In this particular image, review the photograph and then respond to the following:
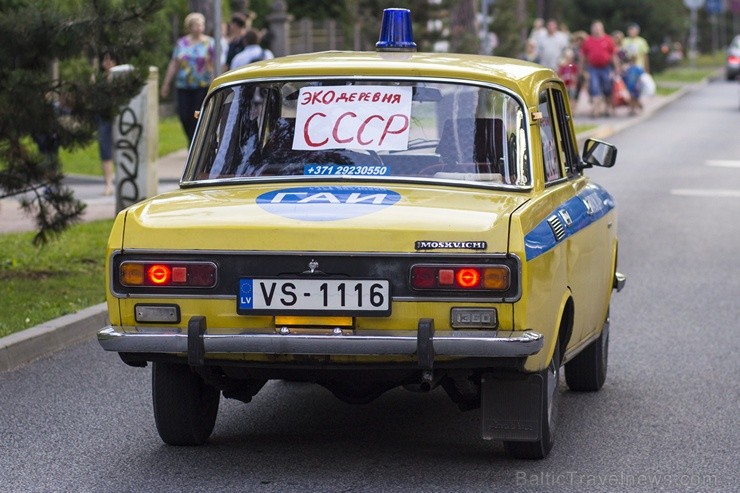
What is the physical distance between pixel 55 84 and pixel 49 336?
7.65 ft

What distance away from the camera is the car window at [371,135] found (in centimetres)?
658

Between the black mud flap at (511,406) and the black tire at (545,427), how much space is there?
0.20 ft

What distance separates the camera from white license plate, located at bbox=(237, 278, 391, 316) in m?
5.83

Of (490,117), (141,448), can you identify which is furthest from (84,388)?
(490,117)

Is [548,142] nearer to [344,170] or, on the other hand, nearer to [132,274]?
[344,170]

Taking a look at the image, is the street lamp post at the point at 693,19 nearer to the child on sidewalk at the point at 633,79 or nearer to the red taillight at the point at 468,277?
the child on sidewalk at the point at 633,79

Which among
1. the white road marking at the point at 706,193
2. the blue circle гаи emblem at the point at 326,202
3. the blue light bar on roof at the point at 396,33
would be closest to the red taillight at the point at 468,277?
the blue circle гаи emblem at the point at 326,202

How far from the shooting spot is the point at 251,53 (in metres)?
18.3

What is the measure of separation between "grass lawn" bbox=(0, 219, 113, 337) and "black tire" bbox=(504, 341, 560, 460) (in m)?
3.80

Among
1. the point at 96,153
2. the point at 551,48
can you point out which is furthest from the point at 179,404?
the point at 551,48

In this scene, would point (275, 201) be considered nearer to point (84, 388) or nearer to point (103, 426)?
point (103, 426)

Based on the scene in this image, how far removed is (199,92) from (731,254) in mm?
6751

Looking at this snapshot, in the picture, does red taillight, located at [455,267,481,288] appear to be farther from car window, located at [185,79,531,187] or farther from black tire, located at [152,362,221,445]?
black tire, located at [152,362,221,445]

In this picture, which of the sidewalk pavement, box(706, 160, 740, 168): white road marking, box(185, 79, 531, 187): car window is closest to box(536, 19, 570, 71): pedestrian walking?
the sidewalk pavement
